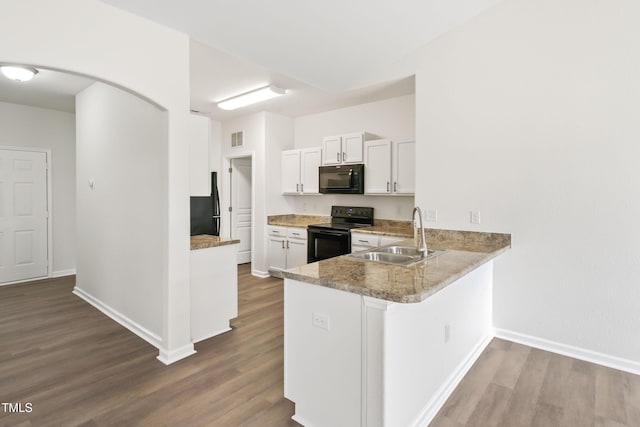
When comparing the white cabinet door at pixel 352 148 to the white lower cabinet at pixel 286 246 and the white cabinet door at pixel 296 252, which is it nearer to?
the white lower cabinet at pixel 286 246

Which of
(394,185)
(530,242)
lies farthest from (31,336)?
(530,242)

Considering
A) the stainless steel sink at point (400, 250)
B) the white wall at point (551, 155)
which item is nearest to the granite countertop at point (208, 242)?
the stainless steel sink at point (400, 250)

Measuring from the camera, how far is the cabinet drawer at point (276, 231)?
16.9 feet

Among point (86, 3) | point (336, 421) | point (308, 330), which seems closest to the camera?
point (336, 421)

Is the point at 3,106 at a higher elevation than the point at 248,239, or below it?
higher

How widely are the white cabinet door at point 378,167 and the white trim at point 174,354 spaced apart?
9.17 feet

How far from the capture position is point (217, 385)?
7.55 feet

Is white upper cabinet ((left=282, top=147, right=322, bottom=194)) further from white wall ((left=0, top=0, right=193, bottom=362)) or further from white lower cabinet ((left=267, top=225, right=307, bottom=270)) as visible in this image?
white wall ((left=0, top=0, right=193, bottom=362))

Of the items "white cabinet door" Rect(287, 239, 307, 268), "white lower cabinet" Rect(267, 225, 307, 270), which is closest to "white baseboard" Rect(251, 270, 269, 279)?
"white lower cabinet" Rect(267, 225, 307, 270)

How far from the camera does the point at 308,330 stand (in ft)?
6.07

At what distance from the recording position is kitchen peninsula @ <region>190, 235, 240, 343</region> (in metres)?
2.98

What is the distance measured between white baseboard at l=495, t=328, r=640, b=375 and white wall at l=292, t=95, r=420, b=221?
1848 millimetres

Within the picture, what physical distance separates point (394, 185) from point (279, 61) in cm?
197

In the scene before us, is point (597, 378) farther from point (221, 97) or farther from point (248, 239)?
point (248, 239)
